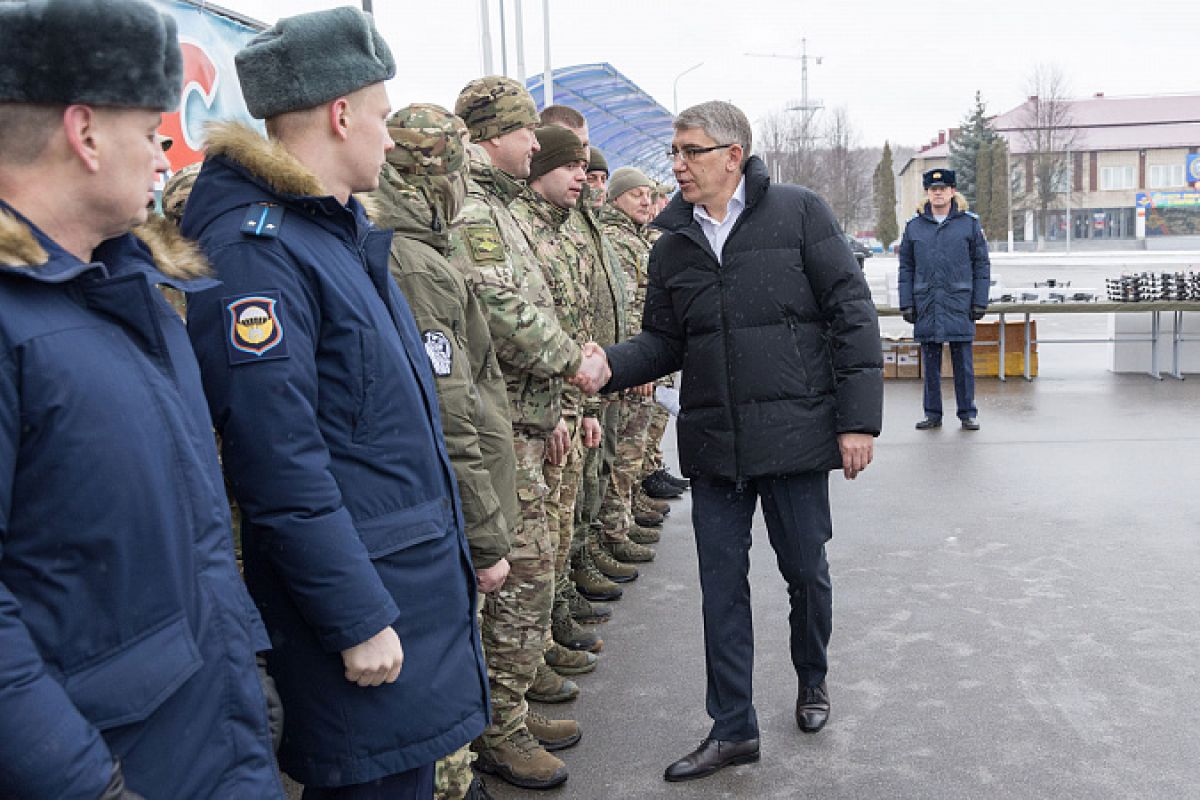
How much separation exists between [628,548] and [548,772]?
280 centimetres

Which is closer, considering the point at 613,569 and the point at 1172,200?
the point at 613,569

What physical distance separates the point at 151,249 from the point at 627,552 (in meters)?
4.93

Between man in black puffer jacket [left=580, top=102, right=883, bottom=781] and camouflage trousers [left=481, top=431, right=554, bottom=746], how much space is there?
21.2 inches

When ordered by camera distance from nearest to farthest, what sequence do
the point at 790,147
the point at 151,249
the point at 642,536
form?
the point at 151,249
the point at 642,536
the point at 790,147

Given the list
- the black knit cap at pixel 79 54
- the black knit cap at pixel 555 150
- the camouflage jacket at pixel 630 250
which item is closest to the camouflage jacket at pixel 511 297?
the black knit cap at pixel 555 150

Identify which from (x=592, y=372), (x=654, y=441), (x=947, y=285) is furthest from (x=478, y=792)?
(x=947, y=285)

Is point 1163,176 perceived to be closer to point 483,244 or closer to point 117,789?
point 483,244

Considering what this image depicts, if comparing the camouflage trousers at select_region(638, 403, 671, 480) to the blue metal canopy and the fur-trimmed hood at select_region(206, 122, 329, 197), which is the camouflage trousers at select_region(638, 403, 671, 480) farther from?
the fur-trimmed hood at select_region(206, 122, 329, 197)

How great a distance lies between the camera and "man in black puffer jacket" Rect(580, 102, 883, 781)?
3926 millimetres

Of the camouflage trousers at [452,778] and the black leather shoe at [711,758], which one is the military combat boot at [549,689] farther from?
the camouflage trousers at [452,778]

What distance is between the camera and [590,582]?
5.96 metres

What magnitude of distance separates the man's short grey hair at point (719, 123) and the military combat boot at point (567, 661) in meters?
2.14

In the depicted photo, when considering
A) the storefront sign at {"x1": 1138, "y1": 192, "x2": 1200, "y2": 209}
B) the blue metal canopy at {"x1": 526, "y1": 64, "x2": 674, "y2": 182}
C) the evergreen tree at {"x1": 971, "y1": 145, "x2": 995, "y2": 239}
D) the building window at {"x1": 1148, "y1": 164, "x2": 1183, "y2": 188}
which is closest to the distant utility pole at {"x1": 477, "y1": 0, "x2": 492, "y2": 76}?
the blue metal canopy at {"x1": 526, "y1": 64, "x2": 674, "y2": 182}

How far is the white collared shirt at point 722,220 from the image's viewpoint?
4.01 m
